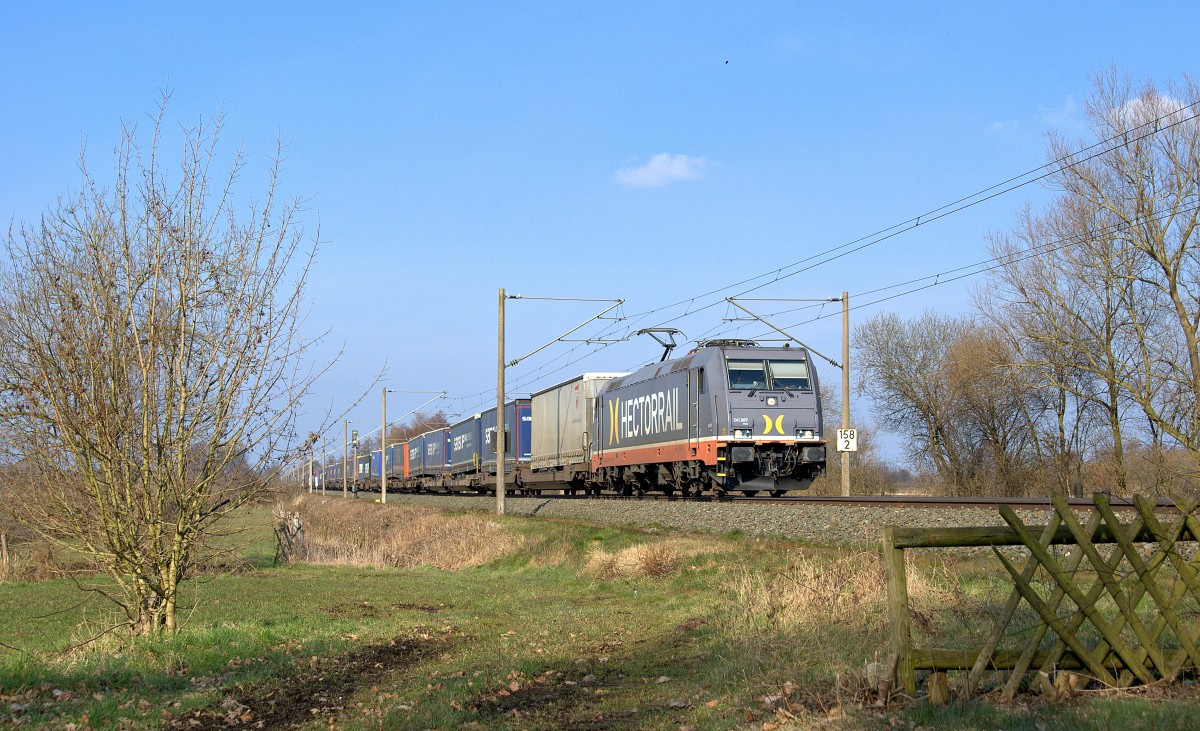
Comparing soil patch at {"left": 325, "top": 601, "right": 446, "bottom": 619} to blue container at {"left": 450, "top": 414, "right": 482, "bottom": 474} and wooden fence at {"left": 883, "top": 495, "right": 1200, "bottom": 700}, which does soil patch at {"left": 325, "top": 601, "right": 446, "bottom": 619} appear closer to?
wooden fence at {"left": 883, "top": 495, "right": 1200, "bottom": 700}

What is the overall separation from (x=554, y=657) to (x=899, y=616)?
440 cm

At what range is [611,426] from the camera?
3362cm

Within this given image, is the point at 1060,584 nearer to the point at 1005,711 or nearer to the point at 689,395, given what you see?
the point at 1005,711

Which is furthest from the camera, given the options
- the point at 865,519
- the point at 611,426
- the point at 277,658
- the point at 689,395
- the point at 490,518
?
the point at 611,426

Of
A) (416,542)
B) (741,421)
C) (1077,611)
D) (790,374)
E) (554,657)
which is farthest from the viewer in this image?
(416,542)

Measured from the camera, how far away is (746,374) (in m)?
25.9

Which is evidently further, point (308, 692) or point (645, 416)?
point (645, 416)

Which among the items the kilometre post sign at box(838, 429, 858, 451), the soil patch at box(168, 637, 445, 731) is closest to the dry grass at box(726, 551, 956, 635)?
the soil patch at box(168, 637, 445, 731)

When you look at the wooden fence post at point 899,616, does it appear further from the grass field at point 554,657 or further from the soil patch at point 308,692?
the soil patch at point 308,692

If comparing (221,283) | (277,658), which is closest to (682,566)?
(277,658)

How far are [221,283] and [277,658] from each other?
3828 mm

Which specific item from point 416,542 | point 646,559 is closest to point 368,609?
point 646,559

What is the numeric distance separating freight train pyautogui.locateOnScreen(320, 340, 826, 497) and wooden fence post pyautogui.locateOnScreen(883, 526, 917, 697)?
18146mm

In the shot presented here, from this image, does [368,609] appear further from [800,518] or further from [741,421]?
[741,421]
